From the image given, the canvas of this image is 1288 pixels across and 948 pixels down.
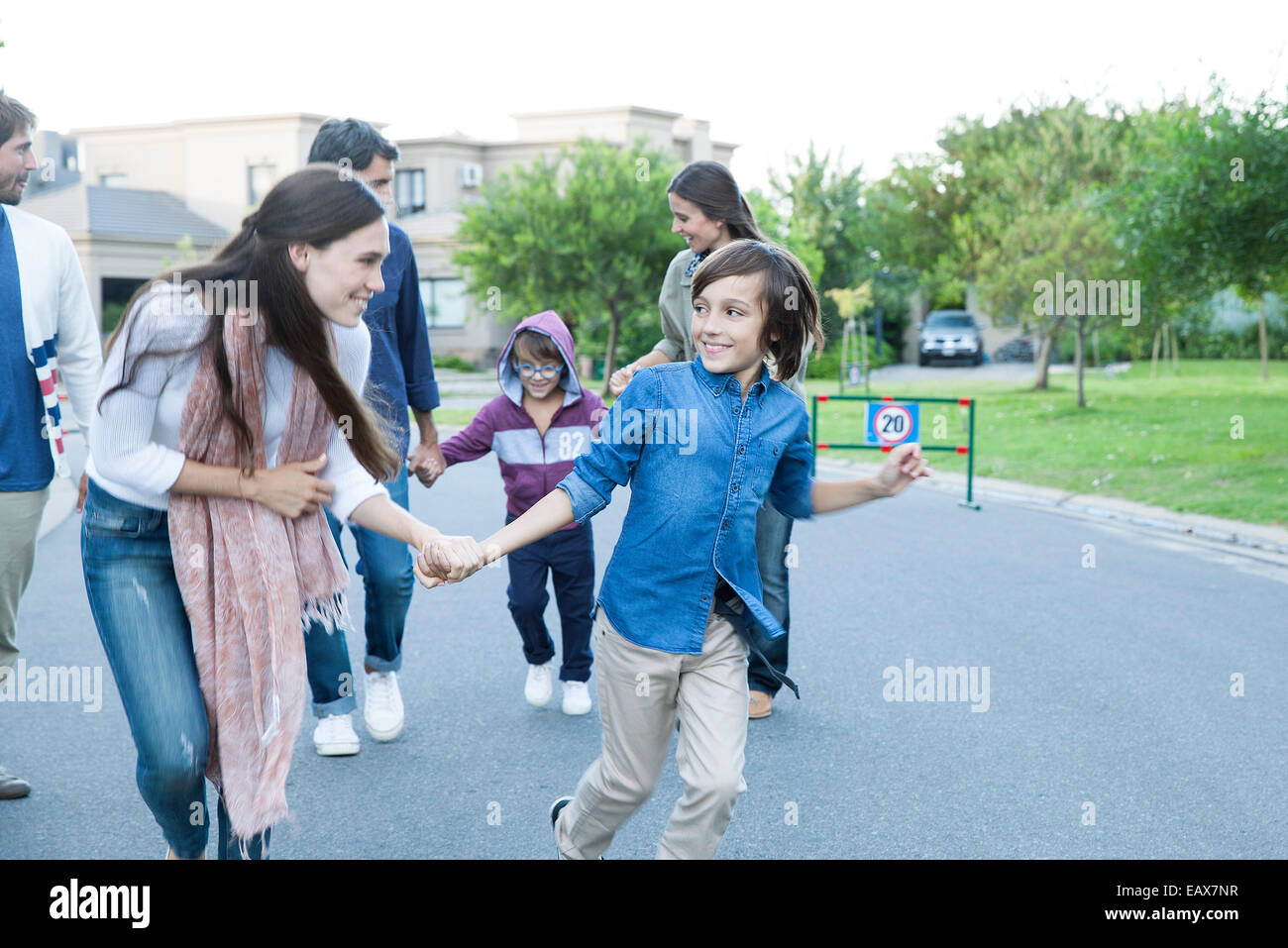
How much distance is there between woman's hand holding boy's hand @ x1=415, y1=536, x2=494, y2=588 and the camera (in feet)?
10.3

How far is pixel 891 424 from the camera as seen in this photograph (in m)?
12.3

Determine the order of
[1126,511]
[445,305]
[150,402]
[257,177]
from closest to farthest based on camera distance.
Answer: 1. [150,402]
2. [1126,511]
3. [445,305]
4. [257,177]

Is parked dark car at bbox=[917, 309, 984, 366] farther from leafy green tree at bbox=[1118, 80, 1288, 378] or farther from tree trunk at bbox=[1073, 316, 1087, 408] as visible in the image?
→ leafy green tree at bbox=[1118, 80, 1288, 378]

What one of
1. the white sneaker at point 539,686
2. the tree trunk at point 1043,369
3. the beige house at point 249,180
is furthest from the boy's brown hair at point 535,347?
the beige house at point 249,180

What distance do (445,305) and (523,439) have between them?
136ft

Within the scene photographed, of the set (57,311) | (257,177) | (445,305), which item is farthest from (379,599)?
(257,177)

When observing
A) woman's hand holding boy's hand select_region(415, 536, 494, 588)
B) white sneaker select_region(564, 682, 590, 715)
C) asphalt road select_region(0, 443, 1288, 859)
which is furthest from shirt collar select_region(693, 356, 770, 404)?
white sneaker select_region(564, 682, 590, 715)

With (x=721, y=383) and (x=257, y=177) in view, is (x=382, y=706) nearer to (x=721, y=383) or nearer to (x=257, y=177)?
(x=721, y=383)

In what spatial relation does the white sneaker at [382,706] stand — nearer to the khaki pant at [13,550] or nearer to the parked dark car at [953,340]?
the khaki pant at [13,550]

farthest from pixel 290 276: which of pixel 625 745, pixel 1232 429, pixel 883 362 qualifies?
pixel 883 362

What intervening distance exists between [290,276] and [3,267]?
1616mm

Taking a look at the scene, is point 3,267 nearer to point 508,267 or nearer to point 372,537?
point 372,537

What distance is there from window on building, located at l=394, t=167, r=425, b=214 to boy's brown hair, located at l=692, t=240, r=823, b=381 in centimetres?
4672
